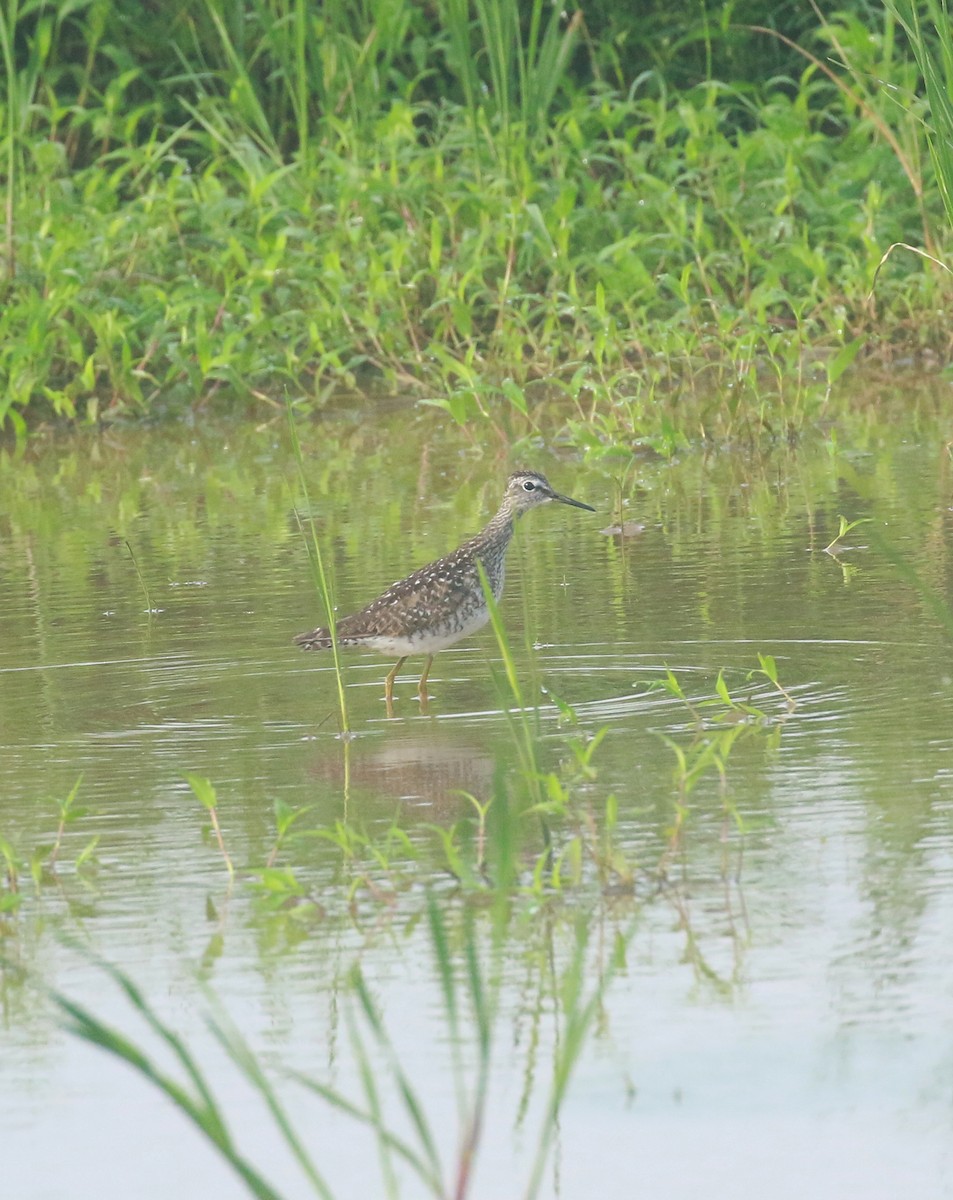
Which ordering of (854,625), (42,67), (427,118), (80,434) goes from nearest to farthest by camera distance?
(854,625)
(80,434)
(42,67)
(427,118)

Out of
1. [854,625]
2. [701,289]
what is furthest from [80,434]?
[854,625]

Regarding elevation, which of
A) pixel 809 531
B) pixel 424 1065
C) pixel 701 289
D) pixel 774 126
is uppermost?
pixel 774 126

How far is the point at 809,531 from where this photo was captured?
889cm

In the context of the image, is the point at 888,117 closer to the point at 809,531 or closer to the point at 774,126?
the point at 774,126

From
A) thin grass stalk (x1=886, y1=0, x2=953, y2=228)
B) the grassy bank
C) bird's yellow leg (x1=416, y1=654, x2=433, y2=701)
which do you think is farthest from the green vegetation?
the grassy bank

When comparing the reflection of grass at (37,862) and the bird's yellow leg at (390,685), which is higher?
the bird's yellow leg at (390,685)

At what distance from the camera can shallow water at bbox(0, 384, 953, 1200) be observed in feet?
12.6

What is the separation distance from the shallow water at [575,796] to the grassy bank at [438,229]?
142 cm

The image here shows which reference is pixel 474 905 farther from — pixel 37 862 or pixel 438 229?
pixel 438 229

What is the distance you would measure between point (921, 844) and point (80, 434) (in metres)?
7.80

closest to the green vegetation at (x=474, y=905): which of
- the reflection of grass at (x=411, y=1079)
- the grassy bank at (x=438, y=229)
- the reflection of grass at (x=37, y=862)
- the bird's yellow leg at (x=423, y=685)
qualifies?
the reflection of grass at (x=411, y=1079)

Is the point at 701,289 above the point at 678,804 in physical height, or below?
above

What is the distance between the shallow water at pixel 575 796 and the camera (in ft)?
12.6

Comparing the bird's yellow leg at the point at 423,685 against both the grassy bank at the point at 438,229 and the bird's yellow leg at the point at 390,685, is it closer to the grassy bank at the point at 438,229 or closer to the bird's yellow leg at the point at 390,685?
the bird's yellow leg at the point at 390,685
